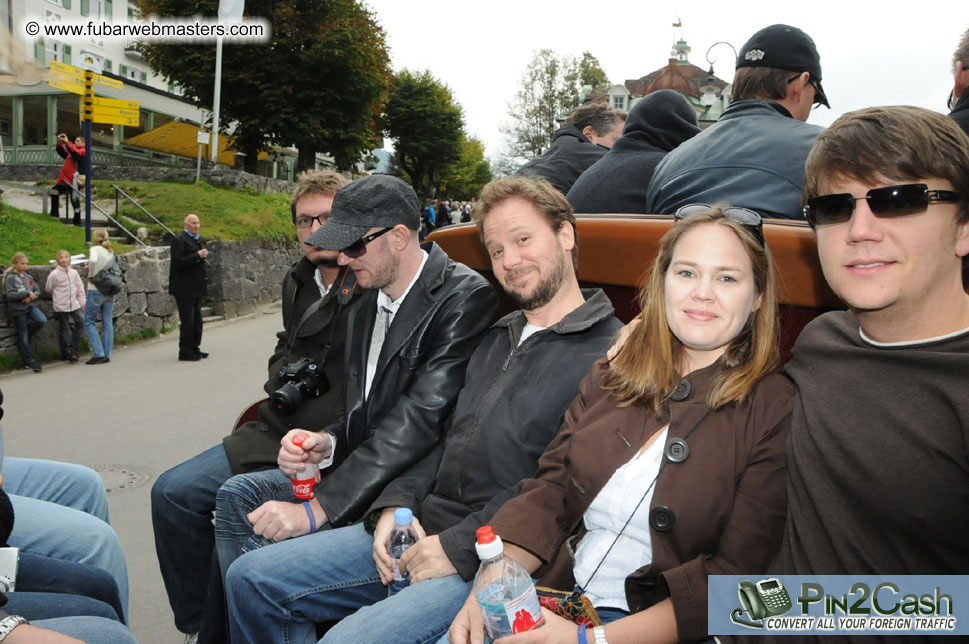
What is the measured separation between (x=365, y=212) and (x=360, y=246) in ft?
0.52

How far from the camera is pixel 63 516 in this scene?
253cm

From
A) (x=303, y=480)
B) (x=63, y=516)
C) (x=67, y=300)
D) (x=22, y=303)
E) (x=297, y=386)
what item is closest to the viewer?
(x=63, y=516)

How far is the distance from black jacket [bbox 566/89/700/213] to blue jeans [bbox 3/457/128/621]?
8.26 feet

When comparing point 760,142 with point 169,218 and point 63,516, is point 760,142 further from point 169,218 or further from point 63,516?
point 169,218

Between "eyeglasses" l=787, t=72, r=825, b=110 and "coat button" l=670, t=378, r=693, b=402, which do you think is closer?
"coat button" l=670, t=378, r=693, b=402

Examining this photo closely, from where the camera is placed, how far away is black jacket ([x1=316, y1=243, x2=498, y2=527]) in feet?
8.33

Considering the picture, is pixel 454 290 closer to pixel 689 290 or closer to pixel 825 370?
pixel 689 290

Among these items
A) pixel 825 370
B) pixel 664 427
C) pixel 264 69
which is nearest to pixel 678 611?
pixel 664 427

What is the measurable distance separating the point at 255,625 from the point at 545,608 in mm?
1042

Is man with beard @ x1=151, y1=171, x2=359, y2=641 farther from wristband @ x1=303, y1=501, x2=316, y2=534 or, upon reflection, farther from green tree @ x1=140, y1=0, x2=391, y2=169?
green tree @ x1=140, y1=0, x2=391, y2=169

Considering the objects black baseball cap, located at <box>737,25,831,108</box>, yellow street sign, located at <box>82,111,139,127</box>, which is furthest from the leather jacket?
yellow street sign, located at <box>82,111,139,127</box>

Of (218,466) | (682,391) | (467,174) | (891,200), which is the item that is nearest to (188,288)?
(218,466)

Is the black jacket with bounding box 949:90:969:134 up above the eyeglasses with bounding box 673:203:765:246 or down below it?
above

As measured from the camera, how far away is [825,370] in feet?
5.43
